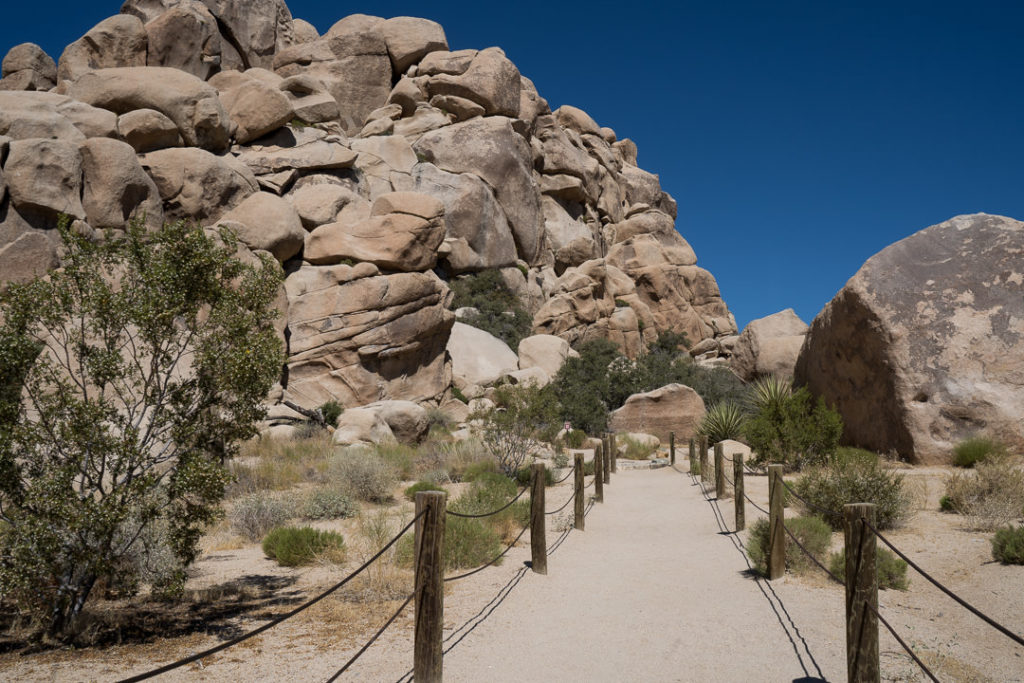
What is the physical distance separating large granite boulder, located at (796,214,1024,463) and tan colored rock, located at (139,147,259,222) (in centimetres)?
2367

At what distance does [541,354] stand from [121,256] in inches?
1027

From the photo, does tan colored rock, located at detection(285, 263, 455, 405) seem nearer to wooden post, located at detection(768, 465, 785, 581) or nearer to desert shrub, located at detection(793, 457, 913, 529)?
desert shrub, located at detection(793, 457, 913, 529)

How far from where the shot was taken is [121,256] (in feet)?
Answer: 21.8

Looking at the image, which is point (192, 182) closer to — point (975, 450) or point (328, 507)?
point (328, 507)

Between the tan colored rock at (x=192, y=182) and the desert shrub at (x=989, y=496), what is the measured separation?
26.1m

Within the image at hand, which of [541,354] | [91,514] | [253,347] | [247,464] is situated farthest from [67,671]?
[541,354]

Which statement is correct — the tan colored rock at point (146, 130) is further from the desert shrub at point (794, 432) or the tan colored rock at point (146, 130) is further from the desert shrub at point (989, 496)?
the desert shrub at point (989, 496)

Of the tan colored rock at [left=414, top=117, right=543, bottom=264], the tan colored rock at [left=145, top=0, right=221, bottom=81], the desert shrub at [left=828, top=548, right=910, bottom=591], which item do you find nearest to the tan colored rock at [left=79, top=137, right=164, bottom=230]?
the tan colored rock at [left=145, top=0, right=221, bottom=81]

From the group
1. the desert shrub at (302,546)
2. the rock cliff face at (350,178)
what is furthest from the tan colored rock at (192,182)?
the desert shrub at (302,546)

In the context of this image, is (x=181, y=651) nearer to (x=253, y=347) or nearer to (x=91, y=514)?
(x=91, y=514)

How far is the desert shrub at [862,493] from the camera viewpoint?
950cm

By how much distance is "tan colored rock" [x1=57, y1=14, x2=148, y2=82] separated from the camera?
3538 cm

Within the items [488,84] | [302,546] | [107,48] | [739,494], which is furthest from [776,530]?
[107,48]

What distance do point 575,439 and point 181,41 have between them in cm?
3227
